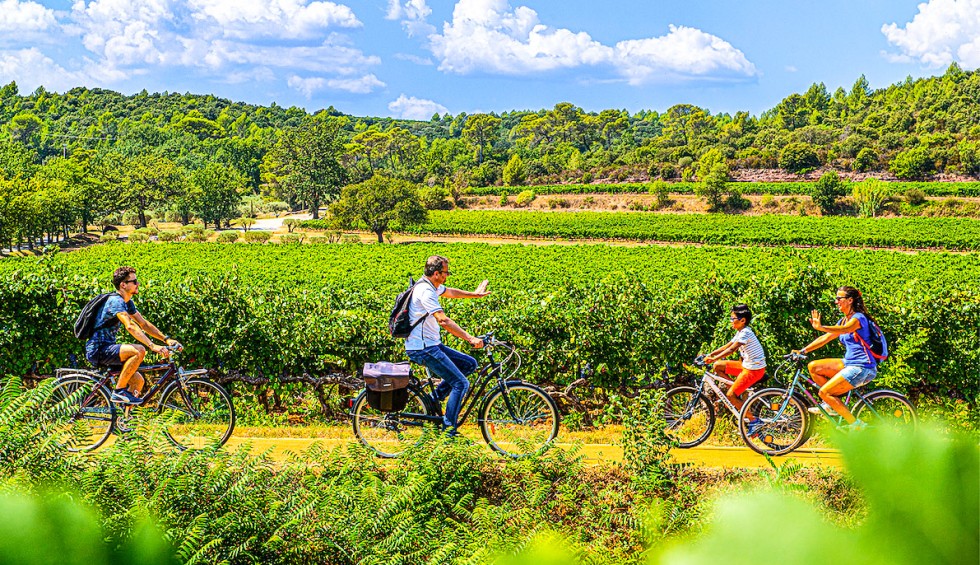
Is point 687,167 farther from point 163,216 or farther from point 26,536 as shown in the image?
point 26,536

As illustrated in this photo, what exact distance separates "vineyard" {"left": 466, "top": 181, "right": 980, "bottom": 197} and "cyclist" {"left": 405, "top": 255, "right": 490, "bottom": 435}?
262 feet

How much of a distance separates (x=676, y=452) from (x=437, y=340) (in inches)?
93.9

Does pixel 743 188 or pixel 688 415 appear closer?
pixel 688 415

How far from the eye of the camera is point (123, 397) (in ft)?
Answer: 20.9

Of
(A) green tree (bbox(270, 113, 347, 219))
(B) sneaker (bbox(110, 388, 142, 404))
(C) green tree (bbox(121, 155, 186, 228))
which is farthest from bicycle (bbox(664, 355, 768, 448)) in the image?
(A) green tree (bbox(270, 113, 347, 219))

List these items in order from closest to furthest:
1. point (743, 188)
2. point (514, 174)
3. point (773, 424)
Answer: point (773, 424)
point (743, 188)
point (514, 174)

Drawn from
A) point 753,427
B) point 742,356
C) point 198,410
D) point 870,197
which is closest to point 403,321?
point 198,410

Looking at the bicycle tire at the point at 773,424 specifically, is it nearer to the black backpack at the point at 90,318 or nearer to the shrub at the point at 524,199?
the black backpack at the point at 90,318

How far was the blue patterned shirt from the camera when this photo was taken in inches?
245

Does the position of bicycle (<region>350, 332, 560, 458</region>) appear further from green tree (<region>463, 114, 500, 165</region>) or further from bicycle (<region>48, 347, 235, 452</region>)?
green tree (<region>463, 114, 500, 165</region>)

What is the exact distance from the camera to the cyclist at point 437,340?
588 cm

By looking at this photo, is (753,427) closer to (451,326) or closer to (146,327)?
(451,326)

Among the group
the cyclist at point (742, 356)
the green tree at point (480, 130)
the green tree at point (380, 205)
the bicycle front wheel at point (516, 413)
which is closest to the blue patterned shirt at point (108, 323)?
the bicycle front wheel at point (516, 413)

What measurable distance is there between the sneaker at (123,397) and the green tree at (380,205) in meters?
60.0
